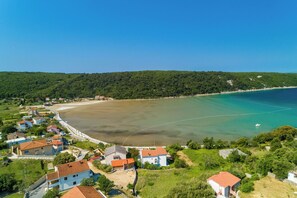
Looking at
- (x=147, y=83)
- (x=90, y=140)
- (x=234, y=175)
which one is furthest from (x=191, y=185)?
(x=147, y=83)

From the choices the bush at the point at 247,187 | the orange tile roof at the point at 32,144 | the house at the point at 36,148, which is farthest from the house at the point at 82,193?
the orange tile roof at the point at 32,144

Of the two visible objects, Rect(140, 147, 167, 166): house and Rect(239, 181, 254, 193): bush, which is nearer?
Rect(239, 181, 254, 193): bush

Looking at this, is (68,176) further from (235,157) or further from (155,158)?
(235,157)

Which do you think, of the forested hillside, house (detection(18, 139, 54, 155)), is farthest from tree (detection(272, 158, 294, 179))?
the forested hillside

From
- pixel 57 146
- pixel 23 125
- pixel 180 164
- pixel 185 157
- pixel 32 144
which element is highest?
pixel 32 144

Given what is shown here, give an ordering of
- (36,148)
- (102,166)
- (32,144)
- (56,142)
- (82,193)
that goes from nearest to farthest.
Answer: (82,193) < (102,166) < (36,148) < (32,144) < (56,142)

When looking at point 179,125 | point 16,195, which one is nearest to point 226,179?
point 16,195

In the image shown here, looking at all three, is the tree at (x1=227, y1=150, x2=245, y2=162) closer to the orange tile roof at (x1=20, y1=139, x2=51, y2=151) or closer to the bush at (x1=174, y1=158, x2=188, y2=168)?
the bush at (x1=174, y1=158, x2=188, y2=168)
